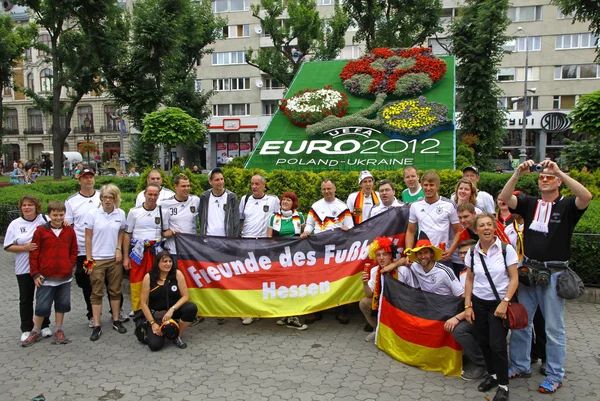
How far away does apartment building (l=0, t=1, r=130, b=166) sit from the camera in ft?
173

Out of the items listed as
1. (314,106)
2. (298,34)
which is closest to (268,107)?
(298,34)

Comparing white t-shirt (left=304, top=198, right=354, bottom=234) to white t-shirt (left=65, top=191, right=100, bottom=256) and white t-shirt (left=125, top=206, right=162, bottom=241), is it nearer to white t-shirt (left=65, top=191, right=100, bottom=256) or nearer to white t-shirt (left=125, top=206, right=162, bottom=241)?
white t-shirt (left=125, top=206, right=162, bottom=241)

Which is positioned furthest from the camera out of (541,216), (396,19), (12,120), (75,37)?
(12,120)

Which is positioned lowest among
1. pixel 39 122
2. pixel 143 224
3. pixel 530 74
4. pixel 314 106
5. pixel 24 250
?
pixel 24 250

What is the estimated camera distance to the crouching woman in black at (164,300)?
5445 millimetres

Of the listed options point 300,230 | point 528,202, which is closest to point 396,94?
point 300,230

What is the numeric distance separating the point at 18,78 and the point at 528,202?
64.2 m

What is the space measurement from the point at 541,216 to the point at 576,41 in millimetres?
43378

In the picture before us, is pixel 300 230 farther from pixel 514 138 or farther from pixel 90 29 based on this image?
pixel 514 138

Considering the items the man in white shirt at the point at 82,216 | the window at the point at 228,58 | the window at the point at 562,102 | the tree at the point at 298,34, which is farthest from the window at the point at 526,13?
the man in white shirt at the point at 82,216

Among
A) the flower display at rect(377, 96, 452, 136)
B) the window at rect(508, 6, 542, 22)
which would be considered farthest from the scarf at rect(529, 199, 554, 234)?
the window at rect(508, 6, 542, 22)

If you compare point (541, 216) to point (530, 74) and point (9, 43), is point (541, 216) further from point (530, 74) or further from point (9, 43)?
point (530, 74)

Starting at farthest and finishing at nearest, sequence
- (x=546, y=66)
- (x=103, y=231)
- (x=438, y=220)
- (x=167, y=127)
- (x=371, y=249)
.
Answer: (x=546, y=66) < (x=167, y=127) < (x=103, y=231) < (x=371, y=249) < (x=438, y=220)

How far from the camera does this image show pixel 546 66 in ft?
132
